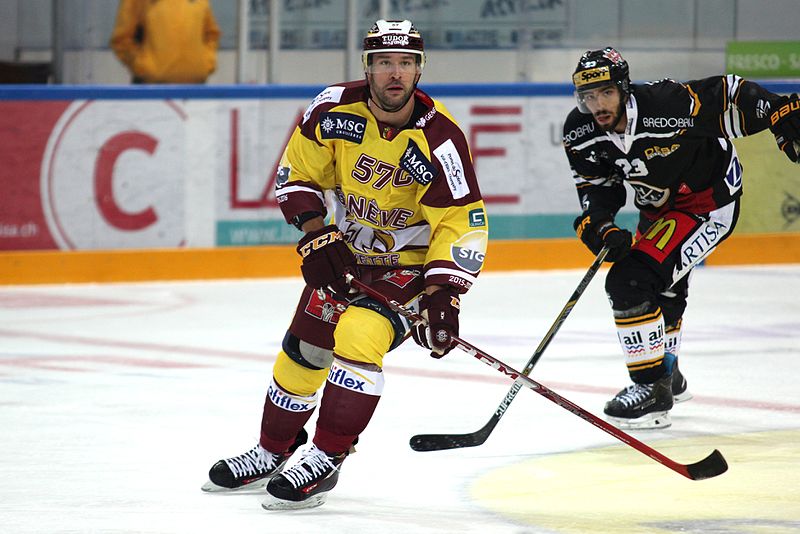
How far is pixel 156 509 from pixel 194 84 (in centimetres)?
510

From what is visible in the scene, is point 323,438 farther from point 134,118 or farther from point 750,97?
point 134,118

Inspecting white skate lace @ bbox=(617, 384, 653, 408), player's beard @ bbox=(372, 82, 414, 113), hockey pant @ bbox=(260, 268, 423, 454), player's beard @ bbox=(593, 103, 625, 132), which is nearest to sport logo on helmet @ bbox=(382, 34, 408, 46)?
player's beard @ bbox=(372, 82, 414, 113)

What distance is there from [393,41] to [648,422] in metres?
1.68

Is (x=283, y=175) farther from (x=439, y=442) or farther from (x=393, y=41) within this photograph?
(x=439, y=442)

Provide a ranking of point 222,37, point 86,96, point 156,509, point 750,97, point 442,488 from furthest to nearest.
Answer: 1. point 222,37
2. point 86,96
3. point 750,97
4. point 442,488
5. point 156,509

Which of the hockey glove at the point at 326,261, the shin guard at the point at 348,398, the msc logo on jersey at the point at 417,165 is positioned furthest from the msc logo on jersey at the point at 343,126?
the shin guard at the point at 348,398

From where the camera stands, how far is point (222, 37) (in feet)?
28.2

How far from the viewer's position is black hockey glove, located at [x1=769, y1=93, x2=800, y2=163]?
182 inches

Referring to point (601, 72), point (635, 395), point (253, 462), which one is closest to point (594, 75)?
point (601, 72)

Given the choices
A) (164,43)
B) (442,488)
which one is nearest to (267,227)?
(164,43)

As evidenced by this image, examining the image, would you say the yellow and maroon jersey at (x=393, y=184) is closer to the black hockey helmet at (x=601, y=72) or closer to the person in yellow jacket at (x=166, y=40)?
the black hockey helmet at (x=601, y=72)

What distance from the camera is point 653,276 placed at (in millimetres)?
4809

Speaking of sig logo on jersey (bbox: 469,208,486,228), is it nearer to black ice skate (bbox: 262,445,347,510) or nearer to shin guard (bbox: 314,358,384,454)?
shin guard (bbox: 314,358,384,454)

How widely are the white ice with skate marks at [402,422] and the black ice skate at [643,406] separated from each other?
73mm
